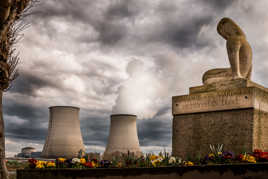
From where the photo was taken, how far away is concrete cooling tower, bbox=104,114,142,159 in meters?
22.2

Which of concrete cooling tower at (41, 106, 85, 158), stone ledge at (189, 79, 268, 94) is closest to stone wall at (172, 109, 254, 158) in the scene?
stone ledge at (189, 79, 268, 94)

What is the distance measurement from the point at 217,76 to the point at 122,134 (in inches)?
548

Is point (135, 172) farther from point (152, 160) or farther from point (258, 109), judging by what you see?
point (258, 109)

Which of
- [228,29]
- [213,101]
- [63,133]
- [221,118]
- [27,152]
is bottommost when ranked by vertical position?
[27,152]

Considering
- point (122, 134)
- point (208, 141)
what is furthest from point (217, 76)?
point (122, 134)

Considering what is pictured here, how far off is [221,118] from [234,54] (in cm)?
186

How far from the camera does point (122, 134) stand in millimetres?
22141

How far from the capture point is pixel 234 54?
8.57 meters

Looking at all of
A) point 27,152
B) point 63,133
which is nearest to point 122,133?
point 63,133

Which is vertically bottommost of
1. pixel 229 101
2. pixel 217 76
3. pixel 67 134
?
pixel 67 134

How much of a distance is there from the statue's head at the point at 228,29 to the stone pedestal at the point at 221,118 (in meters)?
1.52

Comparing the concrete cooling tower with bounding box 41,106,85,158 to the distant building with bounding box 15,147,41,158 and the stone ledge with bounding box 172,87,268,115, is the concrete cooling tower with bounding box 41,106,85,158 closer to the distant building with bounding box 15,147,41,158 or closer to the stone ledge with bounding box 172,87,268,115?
the stone ledge with bounding box 172,87,268,115

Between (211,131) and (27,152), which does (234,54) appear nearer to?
(211,131)

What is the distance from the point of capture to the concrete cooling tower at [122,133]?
72.8 feet
